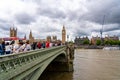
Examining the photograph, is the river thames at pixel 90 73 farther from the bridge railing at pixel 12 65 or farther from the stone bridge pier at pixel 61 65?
the bridge railing at pixel 12 65

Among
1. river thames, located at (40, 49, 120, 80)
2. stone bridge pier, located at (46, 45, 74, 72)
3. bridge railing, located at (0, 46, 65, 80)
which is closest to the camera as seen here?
bridge railing, located at (0, 46, 65, 80)

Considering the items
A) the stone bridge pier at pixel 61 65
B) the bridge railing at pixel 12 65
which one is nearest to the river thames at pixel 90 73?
the stone bridge pier at pixel 61 65

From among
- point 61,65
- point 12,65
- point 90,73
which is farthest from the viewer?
point 61,65

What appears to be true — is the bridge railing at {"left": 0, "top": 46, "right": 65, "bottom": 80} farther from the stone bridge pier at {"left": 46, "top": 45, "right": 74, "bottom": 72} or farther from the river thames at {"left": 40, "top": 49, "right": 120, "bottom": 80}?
the stone bridge pier at {"left": 46, "top": 45, "right": 74, "bottom": 72}

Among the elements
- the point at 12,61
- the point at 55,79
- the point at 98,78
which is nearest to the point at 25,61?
the point at 12,61

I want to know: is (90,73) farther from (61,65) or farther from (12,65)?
(12,65)

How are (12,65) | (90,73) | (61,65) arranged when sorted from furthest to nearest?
(61,65)
(90,73)
(12,65)

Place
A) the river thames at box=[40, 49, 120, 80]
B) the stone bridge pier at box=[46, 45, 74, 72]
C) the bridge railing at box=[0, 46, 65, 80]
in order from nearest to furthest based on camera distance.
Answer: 1. the bridge railing at box=[0, 46, 65, 80]
2. the river thames at box=[40, 49, 120, 80]
3. the stone bridge pier at box=[46, 45, 74, 72]

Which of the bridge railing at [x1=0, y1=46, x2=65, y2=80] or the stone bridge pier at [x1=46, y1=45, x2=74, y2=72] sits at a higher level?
the bridge railing at [x1=0, y1=46, x2=65, y2=80]

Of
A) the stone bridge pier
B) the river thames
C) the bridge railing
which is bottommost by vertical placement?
the river thames

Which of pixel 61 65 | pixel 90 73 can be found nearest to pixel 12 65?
pixel 90 73

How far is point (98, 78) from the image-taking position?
28.8 metres

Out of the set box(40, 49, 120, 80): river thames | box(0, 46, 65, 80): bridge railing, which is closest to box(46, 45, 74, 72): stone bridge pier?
box(40, 49, 120, 80): river thames

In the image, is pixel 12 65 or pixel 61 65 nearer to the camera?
pixel 12 65
